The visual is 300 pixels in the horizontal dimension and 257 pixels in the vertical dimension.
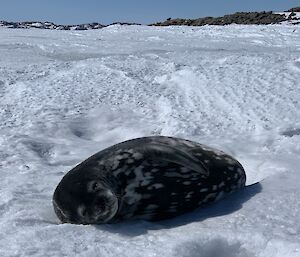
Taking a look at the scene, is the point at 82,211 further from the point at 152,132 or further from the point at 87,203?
the point at 152,132

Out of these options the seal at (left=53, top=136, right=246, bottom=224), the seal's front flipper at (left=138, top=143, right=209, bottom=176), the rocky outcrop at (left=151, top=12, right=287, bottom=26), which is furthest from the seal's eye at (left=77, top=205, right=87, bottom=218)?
the rocky outcrop at (left=151, top=12, right=287, bottom=26)

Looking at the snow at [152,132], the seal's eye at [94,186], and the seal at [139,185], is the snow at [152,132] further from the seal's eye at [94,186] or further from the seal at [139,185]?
the seal's eye at [94,186]

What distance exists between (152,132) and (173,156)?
124 centimetres

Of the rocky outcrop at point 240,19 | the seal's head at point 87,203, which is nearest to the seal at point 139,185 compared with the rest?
the seal's head at point 87,203

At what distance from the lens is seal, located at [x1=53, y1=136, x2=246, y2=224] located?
219 centimetres

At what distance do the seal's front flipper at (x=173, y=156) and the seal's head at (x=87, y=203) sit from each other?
0.28 metres

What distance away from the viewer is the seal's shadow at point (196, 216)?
84.4 inches

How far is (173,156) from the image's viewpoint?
7.68 ft

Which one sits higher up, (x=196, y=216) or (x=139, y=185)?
(x=139, y=185)

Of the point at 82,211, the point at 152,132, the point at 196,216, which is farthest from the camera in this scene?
the point at 152,132

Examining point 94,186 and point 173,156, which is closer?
point 94,186

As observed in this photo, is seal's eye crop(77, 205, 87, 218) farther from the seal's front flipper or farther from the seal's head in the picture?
the seal's front flipper

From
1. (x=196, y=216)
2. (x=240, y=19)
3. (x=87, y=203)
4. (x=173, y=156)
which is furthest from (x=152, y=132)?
(x=240, y=19)

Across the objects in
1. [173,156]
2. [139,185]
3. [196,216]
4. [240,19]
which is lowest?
[196,216]
